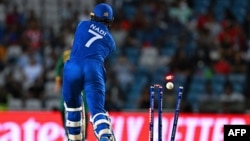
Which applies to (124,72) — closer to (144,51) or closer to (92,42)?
(144,51)

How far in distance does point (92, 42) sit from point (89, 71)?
453mm

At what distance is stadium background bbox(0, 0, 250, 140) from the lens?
68.7ft

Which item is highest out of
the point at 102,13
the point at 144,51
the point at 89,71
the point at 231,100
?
the point at 102,13

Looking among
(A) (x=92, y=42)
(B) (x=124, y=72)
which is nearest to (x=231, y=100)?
(B) (x=124, y=72)

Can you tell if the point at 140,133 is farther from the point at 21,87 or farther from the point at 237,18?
the point at 237,18

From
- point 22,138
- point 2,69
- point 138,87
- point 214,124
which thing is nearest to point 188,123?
point 214,124

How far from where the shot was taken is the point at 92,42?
39.8ft

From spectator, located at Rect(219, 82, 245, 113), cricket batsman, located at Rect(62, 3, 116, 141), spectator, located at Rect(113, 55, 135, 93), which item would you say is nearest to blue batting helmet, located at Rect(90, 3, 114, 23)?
cricket batsman, located at Rect(62, 3, 116, 141)

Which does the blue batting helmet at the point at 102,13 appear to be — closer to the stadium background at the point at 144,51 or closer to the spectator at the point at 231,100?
the stadium background at the point at 144,51

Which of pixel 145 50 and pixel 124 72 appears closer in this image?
pixel 124 72

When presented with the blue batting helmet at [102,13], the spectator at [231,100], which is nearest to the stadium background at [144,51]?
the spectator at [231,100]

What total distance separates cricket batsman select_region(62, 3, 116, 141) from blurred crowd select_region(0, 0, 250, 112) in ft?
26.5

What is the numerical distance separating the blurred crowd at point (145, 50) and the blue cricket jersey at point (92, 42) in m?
8.04

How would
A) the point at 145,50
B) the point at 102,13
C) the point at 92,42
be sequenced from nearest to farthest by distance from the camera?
the point at 92,42
the point at 102,13
the point at 145,50
